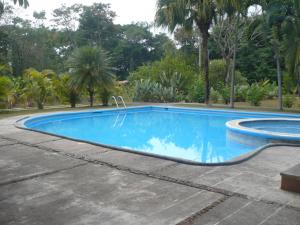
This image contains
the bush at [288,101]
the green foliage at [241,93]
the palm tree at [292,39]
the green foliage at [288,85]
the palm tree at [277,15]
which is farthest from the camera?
the green foliage at [241,93]

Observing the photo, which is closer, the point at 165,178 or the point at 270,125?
the point at 165,178

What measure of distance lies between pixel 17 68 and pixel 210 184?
2482 cm

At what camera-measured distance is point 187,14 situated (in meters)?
14.1

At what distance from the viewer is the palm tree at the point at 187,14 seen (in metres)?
13.5

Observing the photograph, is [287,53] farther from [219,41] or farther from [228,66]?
[219,41]

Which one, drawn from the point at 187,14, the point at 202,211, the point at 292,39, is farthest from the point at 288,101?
the point at 202,211

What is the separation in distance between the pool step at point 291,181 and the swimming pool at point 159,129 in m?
2.80

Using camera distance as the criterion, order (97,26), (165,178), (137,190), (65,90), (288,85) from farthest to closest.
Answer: (97,26) → (288,85) → (65,90) → (165,178) → (137,190)

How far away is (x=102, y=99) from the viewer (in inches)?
606

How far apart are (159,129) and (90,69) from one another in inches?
195

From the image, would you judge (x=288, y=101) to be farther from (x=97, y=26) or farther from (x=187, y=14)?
(x=97, y=26)

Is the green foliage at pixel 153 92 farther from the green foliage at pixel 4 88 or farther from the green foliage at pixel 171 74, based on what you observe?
the green foliage at pixel 4 88

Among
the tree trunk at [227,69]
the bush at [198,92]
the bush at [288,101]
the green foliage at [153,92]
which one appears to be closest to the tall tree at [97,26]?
the tree trunk at [227,69]

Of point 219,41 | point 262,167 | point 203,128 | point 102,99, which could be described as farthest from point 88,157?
point 219,41
